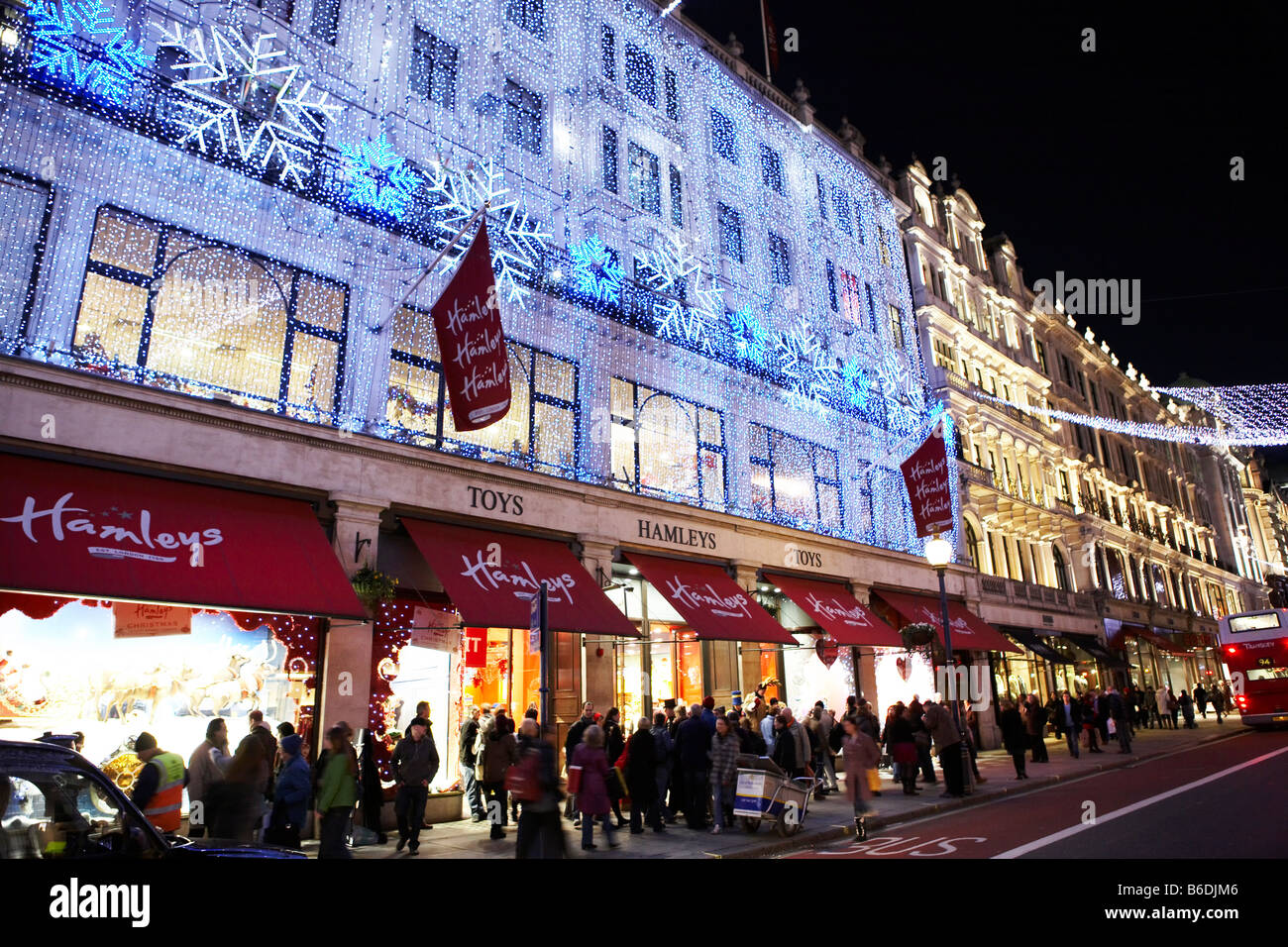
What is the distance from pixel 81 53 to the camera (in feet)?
42.6

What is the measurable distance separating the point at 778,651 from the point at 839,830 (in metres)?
10.6

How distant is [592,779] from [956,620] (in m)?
20.6

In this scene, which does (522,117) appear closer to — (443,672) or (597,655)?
(597,655)

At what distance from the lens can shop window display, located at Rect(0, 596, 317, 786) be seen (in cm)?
1117

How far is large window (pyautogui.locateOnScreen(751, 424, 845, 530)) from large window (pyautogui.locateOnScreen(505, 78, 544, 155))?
10.0 meters

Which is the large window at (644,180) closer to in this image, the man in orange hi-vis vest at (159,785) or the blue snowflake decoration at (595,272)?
the blue snowflake decoration at (595,272)

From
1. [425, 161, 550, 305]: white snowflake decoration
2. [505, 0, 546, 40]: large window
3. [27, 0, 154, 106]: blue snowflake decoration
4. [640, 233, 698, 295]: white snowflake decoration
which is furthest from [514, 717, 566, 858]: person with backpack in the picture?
[505, 0, 546, 40]: large window

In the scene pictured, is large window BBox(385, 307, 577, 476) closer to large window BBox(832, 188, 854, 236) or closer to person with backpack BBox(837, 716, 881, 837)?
person with backpack BBox(837, 716, 881, 837)

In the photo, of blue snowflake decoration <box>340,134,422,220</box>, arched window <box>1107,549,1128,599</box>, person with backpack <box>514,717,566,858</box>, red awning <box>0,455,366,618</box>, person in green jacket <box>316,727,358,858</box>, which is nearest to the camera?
person with backpack <box>514,717,566,858</box>

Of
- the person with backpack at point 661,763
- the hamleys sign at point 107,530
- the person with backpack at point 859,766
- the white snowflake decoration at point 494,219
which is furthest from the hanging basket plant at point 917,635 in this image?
the hamleys sign at point 107,530

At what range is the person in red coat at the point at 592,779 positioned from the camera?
36.1 feet
